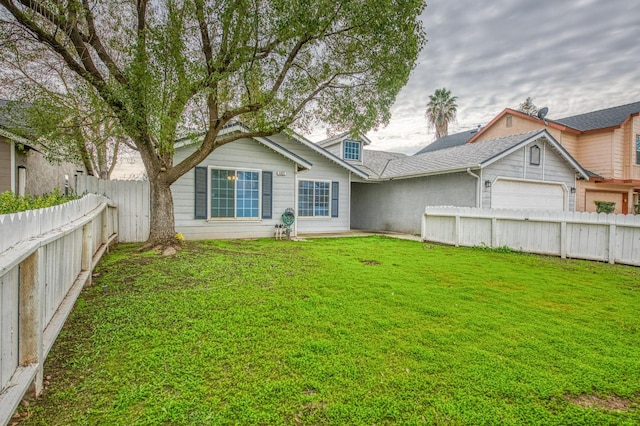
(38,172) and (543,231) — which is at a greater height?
(38,172)

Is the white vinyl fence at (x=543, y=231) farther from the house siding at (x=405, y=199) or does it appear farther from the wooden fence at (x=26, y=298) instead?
the wooden fence at (x=26, y=298)

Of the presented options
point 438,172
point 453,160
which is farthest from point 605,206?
point 438,172

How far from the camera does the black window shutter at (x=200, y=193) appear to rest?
9.59 m

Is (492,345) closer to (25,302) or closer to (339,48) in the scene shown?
(25,302)

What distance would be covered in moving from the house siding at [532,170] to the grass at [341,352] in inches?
252

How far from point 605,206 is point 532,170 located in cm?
502

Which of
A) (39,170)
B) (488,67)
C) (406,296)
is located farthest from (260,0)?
(488,67)

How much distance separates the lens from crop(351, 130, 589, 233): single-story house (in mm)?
11188

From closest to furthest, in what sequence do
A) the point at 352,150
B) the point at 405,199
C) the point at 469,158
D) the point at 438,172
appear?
the point at 469,158 → the point at 438,172 → the point at 405,199 → the point at 352,150

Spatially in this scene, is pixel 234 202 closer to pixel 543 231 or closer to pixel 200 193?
pixel 200 193

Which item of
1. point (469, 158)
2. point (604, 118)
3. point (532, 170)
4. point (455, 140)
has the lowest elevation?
point (532, 170)

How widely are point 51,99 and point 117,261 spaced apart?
4.13m

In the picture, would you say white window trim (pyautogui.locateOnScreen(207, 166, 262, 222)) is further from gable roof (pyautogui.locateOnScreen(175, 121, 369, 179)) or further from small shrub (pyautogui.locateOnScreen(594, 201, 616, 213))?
small shrub (pyautogui.locateOnScreen(594, 201, 616, 213))

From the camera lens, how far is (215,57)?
6898 mm
